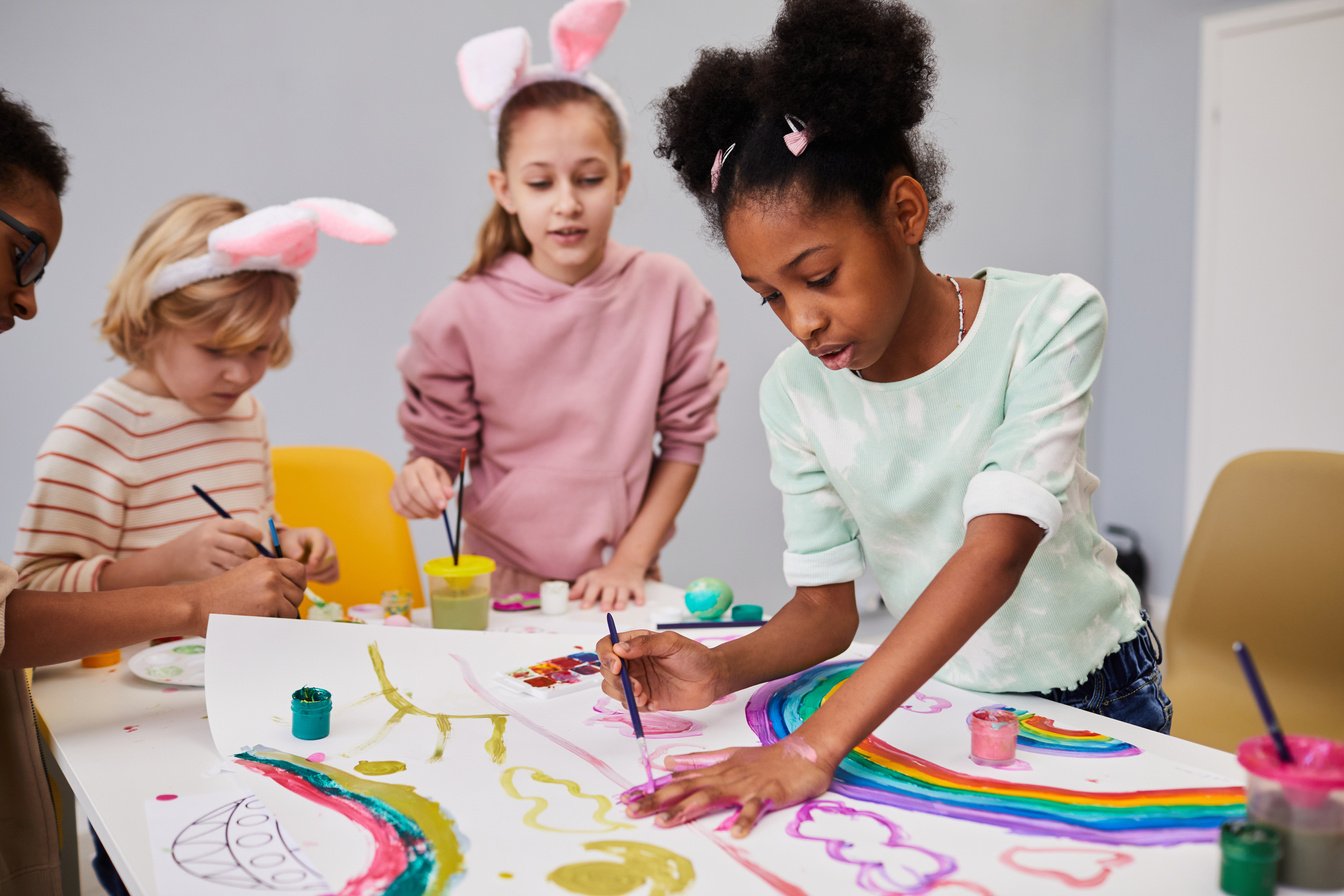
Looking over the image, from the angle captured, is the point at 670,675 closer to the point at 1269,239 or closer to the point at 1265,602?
the point at 1265,602

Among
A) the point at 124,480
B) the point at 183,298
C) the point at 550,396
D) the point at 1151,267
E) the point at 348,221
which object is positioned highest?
the point at 1151,267

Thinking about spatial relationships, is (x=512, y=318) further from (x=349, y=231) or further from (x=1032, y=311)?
(x=1032, y=311)

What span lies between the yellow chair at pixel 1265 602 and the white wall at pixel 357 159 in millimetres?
1619

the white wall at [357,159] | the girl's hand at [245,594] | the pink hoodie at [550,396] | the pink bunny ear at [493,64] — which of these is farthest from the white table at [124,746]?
the white wall at [357,159]

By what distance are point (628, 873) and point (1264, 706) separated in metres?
0.44

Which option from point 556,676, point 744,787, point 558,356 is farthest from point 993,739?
point 558,356

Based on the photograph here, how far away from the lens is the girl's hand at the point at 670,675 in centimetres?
108

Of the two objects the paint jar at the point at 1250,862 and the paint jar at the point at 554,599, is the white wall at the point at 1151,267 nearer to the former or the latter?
the paint jar at the point at 554,599

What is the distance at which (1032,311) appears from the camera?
3.53ft

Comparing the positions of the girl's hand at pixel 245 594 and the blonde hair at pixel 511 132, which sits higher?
the blonde hair at pixel 511 132

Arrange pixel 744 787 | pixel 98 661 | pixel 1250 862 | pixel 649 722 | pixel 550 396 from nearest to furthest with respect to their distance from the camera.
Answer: pixel 1250 862
pixel 744 787
pixel 649 722
pixel 98 661
pixel 550 396

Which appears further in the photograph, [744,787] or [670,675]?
[670,675]

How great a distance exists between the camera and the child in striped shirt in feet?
5.00

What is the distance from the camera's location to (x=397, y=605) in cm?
154
